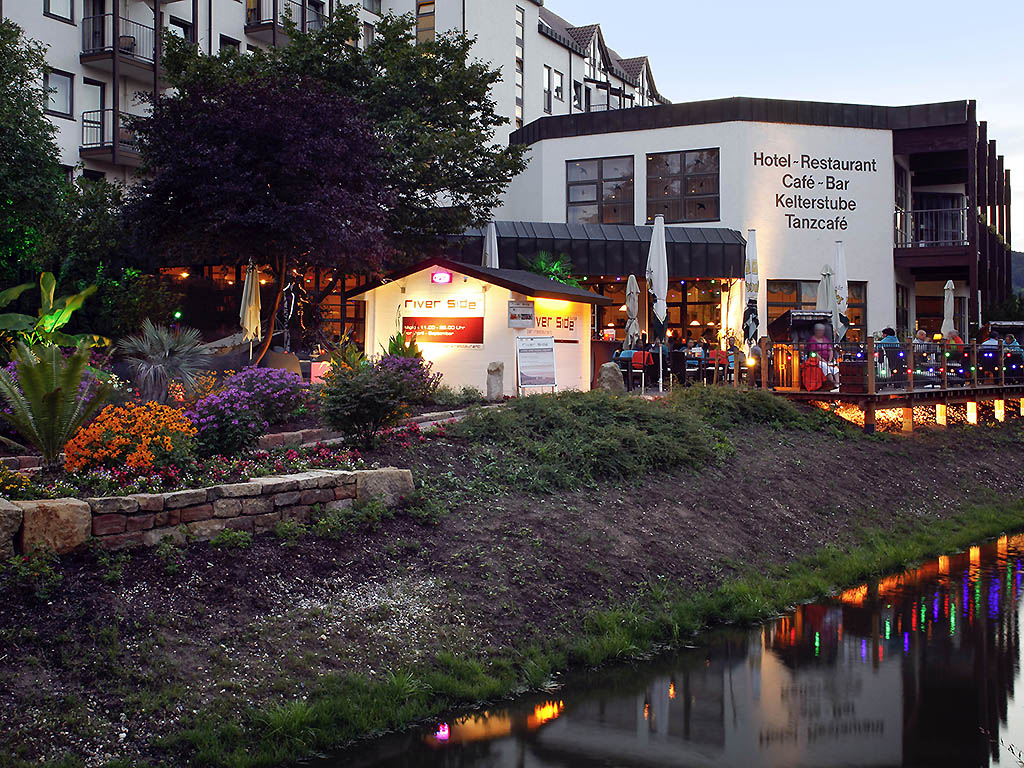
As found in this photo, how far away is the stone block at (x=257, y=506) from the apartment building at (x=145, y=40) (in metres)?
17.8

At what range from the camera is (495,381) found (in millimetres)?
19469

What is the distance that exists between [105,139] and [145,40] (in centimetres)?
389

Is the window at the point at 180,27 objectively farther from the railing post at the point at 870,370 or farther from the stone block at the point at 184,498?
the stone block at the point at 184,498

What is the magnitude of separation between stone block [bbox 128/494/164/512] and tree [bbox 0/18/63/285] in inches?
826

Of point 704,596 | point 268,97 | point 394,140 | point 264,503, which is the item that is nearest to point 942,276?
point 394,140

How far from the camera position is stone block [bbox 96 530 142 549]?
7730mm

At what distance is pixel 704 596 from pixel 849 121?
1130 inches

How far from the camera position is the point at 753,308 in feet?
83.9

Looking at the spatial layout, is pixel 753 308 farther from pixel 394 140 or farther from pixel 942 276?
pixel 942 276

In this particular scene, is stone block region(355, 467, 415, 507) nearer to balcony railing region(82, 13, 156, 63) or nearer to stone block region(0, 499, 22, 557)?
stone block region(0, 499, 22, 557)

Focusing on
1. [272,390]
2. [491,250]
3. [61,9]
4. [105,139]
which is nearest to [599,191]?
[491,250]

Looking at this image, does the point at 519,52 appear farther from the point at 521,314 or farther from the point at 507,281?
the point at 521,314

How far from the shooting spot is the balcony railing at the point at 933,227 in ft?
120

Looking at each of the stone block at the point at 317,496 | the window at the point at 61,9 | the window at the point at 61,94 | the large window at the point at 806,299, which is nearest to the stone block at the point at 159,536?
the stone block at the point at 317,496
